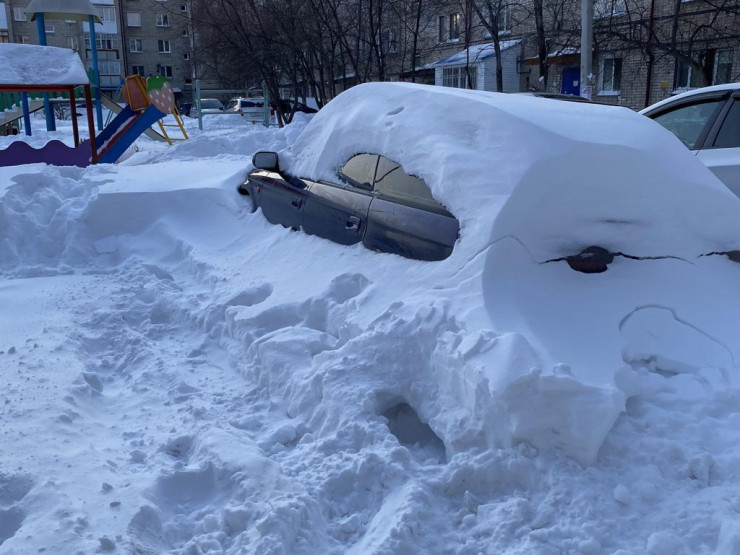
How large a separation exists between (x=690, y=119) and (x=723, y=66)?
61.0 feet

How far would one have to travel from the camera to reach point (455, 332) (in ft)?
10.4

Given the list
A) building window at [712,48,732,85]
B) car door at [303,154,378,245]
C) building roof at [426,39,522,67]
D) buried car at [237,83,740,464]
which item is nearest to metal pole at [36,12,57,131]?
car door at [303,154,378,245]

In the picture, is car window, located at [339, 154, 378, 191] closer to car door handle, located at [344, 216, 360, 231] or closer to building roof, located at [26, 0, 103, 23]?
car door handle, located at [344, 216, 360, 231]

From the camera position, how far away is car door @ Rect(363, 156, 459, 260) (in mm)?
3695

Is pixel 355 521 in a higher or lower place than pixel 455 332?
lower

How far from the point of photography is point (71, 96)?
42.6 ft

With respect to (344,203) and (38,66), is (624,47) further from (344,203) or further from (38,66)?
(344,203)

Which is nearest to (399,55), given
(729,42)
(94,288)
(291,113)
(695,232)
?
(291,113)

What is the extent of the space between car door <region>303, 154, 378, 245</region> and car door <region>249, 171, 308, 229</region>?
19cm

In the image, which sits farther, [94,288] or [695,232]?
[94,288]

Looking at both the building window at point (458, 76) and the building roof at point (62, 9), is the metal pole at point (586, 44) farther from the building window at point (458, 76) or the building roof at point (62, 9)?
the building window at point (458, 76)

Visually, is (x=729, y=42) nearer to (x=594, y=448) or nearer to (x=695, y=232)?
(x=695, y=232)

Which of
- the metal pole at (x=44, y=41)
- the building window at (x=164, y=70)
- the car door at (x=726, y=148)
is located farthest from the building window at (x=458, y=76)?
the building window at (x=164, y=70)

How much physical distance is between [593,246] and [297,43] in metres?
21.2
